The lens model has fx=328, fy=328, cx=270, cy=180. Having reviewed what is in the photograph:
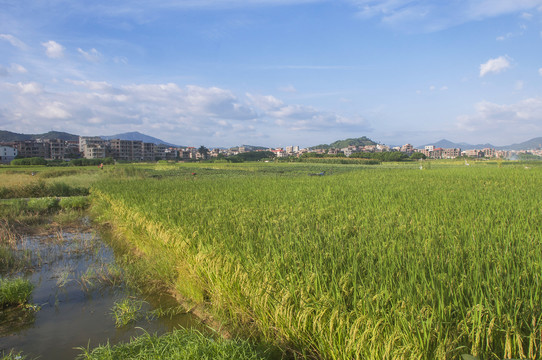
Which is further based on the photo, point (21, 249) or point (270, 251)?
point (21, 249)

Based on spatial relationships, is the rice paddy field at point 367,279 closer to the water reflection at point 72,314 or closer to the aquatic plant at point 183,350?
the aquatic plant at point 183,350

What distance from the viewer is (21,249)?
786 cm

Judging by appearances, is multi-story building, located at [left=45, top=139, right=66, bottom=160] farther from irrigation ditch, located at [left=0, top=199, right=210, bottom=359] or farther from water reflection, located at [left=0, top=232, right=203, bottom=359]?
water reflection, located at [left=0, top=232, right=203, bottom=359]

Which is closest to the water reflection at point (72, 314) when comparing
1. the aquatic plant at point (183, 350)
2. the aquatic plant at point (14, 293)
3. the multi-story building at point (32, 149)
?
the aquatic plant at point (14, 293)

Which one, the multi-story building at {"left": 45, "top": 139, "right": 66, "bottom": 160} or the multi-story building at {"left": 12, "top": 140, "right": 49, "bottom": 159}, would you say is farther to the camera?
the multi-story building at {"left": 45, "top": 139, "right": 66, "bottom": 160}

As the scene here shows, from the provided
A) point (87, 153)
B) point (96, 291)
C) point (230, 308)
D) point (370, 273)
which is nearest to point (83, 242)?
point (96, 291)

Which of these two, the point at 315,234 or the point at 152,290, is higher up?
the point at 315,234

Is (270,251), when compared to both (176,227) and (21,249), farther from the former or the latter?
(21,249)

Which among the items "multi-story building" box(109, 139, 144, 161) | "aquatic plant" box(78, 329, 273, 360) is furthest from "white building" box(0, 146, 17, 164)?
"aquatic plant" box(78, 329, 273, 360)

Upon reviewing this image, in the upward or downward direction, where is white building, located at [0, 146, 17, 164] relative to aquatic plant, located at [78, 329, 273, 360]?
upward

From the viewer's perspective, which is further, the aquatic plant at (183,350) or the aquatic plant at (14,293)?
the aquatic plant at (14,293)

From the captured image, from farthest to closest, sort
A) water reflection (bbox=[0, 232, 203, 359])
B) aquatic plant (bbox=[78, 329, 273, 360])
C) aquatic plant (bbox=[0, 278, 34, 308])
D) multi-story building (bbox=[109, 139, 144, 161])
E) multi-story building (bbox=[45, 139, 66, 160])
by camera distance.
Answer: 1. multi-story building (bbox=[109, 139, 144, 161])
2. multi-story building (bbox=[45, 139, 66, 160])
3. aquatic plant (bbox=[0, 278, 34, 308])
4. water reflection (bbox=[0, 232, 203, 359])
5. aquatic plant (bbox=[78, 329, 273, 360])

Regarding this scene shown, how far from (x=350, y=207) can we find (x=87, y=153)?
93327mm

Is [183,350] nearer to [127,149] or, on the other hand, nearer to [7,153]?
[7,153]
